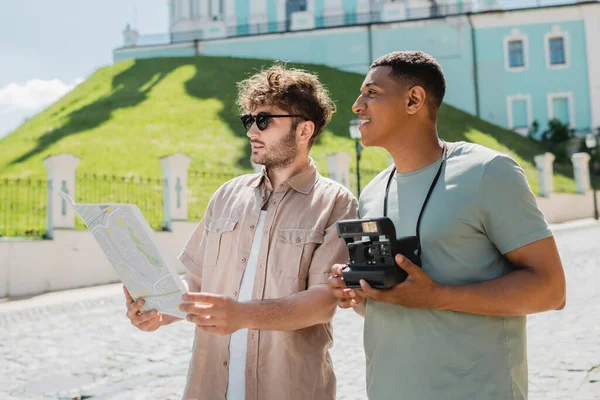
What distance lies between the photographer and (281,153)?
2549mm

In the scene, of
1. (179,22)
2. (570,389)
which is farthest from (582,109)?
(570,389)

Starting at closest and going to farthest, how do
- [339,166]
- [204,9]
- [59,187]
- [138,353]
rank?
1. [138,353]
2. [59,187]
3. [339,166]
4. [204,9]

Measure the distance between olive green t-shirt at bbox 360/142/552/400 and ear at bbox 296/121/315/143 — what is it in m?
0.77

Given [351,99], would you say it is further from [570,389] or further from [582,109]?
[570,389]

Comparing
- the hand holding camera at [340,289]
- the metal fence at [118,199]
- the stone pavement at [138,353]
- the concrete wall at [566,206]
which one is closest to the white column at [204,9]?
the metal fence at [118,199]

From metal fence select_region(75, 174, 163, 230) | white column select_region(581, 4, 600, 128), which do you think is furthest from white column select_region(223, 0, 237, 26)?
metal fence select_region(75, 174, 163, 230)

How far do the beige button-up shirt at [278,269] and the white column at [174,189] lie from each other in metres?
11.8

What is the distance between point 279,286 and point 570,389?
3518 millimetres

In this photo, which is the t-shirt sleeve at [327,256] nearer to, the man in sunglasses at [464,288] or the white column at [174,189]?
the man in sunglasses at [464,288]

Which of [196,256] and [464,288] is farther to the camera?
[196,256]

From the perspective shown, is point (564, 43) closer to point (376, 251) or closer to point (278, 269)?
point (278, 269)

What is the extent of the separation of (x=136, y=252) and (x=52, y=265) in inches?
432

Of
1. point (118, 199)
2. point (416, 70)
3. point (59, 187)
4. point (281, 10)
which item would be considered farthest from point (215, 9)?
point (416, 70)

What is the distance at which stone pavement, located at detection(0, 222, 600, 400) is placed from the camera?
16.7 feet
